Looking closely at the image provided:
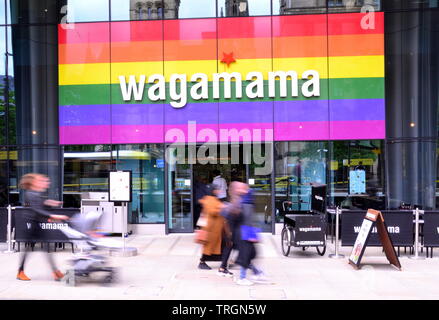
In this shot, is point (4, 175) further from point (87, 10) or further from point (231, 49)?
point (231, 49)

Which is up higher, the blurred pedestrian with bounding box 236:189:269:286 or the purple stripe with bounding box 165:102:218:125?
the purple stripe with bounding box 165:102:218:125

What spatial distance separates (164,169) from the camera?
42.9 ft

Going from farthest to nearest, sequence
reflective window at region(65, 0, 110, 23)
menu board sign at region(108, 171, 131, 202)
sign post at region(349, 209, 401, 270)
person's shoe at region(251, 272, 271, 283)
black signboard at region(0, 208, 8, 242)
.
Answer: reflective window at region(65, 0, 110, 23)
black signboard at region(0, 208, 8, 242)
menu board sign at region(108, 171, 131, 202)
sign post at region(349, 209, 401, 270)
person's shoe at region(251, 272, 271, 283)

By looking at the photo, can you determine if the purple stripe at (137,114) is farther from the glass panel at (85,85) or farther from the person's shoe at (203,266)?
the person's shoe at (203,266)

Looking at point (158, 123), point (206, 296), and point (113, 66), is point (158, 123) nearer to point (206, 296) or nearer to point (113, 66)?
point (113, 66)

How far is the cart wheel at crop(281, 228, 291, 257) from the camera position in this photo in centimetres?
947

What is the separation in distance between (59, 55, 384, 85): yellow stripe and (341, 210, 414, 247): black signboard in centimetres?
545

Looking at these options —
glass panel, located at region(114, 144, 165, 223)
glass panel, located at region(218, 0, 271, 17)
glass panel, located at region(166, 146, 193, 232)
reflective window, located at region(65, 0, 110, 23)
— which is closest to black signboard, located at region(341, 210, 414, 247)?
glass panel, located at region(166, 146, 193, 232)

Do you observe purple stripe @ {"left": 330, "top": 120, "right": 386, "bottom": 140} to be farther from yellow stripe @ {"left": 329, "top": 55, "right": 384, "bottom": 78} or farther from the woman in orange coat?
the woman in orange coat

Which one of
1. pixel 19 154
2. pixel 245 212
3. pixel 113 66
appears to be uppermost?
pixel 113 66

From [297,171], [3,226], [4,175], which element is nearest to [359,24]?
[297,171]

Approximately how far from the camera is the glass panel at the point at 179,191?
13.1 meters
